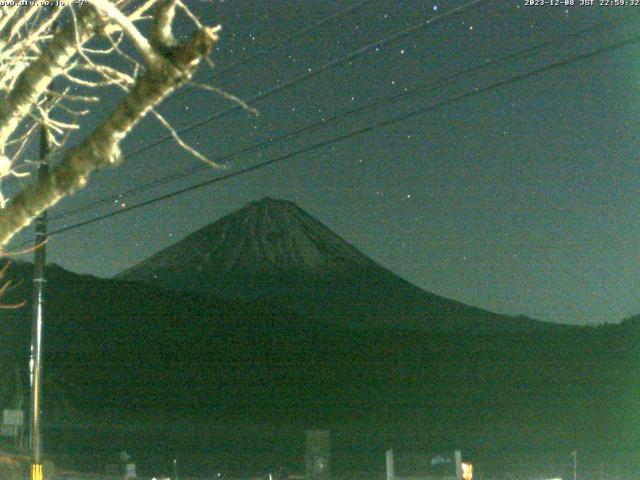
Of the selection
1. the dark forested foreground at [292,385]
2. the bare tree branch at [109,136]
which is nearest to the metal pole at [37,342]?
the bare tree branch at [109,136]

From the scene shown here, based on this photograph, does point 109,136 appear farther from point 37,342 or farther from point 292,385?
point 292,385

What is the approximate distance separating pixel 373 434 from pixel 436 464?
66497 millimetres

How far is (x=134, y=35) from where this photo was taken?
464 cm

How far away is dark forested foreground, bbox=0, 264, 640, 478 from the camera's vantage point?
64188mm

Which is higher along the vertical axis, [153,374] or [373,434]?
[153,374]

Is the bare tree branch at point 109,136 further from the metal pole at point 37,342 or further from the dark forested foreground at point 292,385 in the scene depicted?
the dark forested foreground at point 292,385

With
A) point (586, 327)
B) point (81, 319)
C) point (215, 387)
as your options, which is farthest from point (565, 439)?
point (81, 319)

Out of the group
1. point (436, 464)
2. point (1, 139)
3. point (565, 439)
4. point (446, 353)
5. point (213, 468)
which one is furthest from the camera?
point (446, 353)

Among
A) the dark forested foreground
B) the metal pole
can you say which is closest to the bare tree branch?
the metal pole

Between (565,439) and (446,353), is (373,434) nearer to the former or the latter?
(565,439)

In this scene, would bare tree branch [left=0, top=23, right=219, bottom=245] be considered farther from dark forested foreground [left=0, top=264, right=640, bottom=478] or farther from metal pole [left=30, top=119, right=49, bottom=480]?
dark forested foreground [left=0, top=264, right=640, bottom=478]

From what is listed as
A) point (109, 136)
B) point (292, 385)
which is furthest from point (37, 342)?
point (292, 385)

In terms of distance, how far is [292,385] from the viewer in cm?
11050

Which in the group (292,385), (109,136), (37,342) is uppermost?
(292,385)
